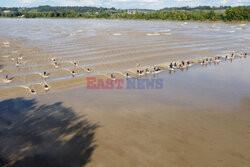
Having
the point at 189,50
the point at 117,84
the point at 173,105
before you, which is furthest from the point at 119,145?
the point at 189,50

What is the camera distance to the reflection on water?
12.2m

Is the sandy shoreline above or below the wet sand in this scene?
above

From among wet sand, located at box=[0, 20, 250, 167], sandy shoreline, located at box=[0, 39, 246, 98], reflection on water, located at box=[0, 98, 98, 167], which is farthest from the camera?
sandy shoreline, located at box=[0, 39, 246, 98]

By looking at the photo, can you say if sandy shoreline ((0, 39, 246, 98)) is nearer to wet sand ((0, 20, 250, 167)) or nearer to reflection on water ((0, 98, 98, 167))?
wet sand ((0, 20, 250, 167))

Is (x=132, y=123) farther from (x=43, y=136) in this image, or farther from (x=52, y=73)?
(x=52, y=73)

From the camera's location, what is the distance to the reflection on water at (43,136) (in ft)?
39.9

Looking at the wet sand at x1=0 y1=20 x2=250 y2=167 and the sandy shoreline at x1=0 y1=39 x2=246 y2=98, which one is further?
the sandy shoreline at x1=0 y1=39 x2=246 y2=98

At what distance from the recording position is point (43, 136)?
46.5 ft

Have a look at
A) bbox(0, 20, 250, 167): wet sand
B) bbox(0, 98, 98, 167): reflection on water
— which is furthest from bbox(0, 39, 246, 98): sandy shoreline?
bbox(0, 98, 98, 167): reflection on water

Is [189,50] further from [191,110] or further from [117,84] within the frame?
[191,110]

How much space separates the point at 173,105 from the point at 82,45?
31.6 m

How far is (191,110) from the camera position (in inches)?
698

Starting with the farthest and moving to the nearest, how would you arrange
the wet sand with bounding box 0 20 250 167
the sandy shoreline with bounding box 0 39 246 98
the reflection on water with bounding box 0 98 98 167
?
the sandy shoreline with bounding box 0 39 246 98, the wet sand with bounding box 0 20 250 167, the reflection on water with bounding box 0 98 98 167

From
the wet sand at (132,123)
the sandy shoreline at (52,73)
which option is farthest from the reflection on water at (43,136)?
the sandy shoreline at (52,73)
